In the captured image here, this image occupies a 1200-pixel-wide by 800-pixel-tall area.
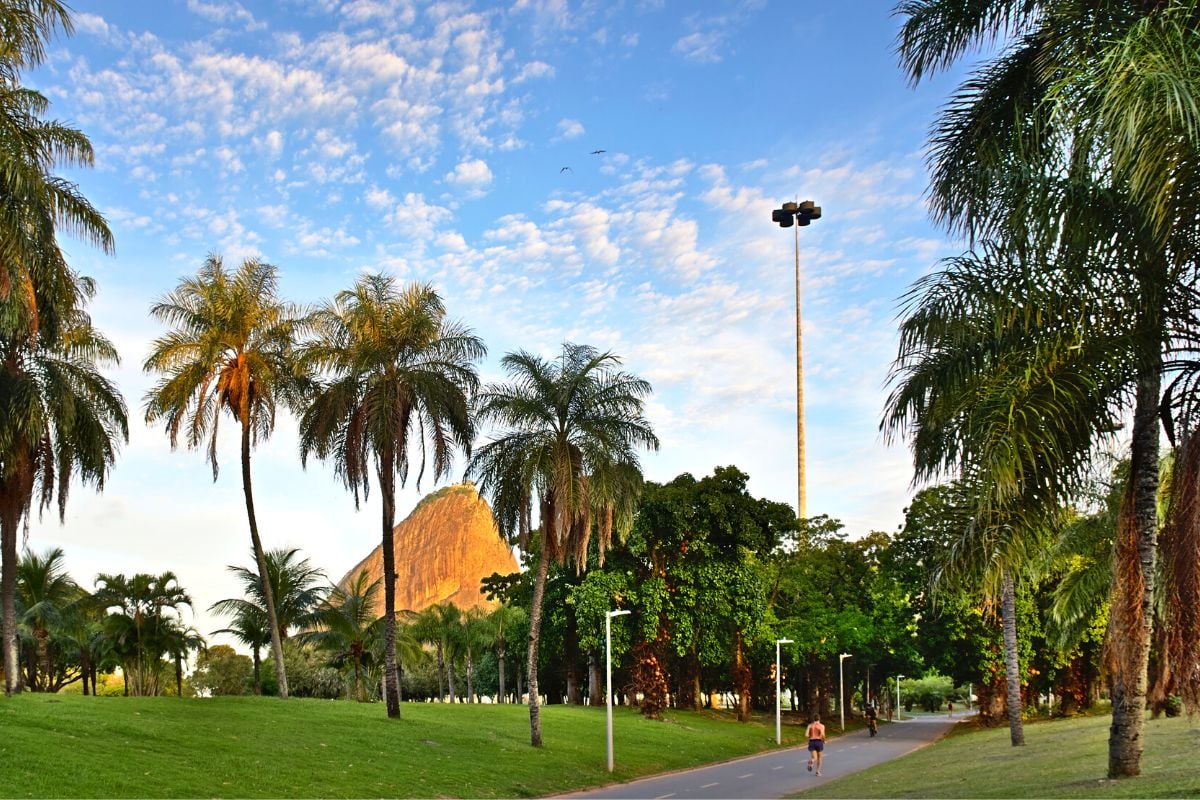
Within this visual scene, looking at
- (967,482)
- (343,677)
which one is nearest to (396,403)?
(967,482)

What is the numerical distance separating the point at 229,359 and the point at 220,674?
51650 millimetres

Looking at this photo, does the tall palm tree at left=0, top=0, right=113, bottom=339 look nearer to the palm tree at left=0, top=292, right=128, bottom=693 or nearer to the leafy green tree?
the palm tree at left=0, top=292, right=128, bottom=693

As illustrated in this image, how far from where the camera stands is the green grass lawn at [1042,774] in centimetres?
1231

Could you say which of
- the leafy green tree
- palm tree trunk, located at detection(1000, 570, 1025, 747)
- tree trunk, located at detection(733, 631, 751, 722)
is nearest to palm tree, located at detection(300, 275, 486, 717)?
palm tree trunk, located at detection(1000, 570, 1025, 747)

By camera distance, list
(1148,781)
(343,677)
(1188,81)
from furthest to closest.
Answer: (343,677) → (1148,781) → (1188,81)

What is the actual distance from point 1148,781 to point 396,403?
22878mm

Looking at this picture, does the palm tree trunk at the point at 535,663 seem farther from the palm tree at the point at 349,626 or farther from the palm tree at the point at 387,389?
the palm tree at the point at 349,626

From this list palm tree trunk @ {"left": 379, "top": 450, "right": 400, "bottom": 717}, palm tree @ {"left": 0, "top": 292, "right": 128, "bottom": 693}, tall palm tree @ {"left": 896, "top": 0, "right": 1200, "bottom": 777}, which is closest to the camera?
tall palm tree @ {"left": 896, "top": 0, "right": 1200, "bottom": 777}

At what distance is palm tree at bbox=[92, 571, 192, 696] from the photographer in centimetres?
4800

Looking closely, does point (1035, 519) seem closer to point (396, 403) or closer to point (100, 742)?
point (100, 742)

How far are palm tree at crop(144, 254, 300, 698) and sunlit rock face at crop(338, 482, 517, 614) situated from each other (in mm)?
121936

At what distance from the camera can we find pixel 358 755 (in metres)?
23.9

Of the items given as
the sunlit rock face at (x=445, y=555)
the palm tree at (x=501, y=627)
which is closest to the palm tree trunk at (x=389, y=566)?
the palm tree at (x=501, y=627)

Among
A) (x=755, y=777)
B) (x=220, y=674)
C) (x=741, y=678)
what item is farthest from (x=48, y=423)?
(x=220, y=674)
